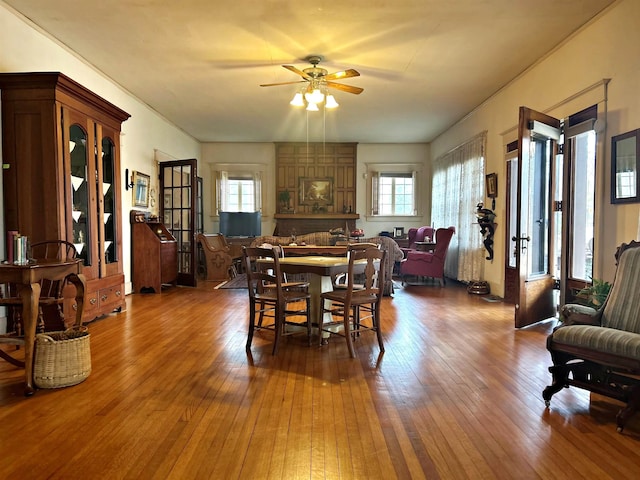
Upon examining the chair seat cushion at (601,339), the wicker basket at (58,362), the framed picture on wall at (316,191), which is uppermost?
the framed picture on wall at (316,191)

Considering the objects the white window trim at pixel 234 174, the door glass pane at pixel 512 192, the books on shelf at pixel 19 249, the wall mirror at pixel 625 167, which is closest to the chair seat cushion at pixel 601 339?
the wall mirror at pixel 625 167

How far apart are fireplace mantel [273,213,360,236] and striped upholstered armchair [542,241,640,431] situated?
24.3 feet

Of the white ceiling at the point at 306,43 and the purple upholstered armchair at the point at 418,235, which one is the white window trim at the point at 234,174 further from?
the purple upholstered armchair at the point at 418,235

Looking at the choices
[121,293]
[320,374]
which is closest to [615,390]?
[320,374]

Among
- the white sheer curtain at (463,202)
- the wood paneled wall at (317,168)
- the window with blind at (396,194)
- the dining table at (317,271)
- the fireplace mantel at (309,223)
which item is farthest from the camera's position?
the window with blind at (396,194)

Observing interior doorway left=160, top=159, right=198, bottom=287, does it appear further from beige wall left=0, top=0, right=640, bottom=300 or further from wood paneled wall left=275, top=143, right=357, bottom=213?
wood paneled wall left=275, top=143, right=357, bottom=213

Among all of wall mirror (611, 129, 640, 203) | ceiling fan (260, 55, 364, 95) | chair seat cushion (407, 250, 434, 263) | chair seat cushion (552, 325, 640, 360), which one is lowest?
chair seat cushion (552, 325, 640, 360)

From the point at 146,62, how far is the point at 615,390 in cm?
573

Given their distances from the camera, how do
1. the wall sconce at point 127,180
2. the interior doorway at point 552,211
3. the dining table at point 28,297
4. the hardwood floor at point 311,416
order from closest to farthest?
the hardwood floor at point 311,416 < the dining table at point 28,297 < the interior doorway at point 552,211 < the wall sconce at point 127,180

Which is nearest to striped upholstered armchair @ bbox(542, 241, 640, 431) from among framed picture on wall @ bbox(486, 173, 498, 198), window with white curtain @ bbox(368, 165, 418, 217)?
framed picture on wall @ bbox(486, 173, 498, 198)

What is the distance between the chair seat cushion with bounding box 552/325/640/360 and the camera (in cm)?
218

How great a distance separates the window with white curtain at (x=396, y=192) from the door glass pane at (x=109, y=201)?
663 centimetres

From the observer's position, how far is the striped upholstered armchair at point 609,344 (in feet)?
7.20

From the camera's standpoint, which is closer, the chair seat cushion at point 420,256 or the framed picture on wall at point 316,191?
the chair seat cushion at point 420,256
